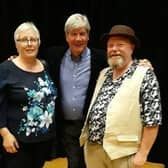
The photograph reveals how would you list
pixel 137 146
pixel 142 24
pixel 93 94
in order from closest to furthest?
1. pixel 137 146
2. pixel 93 94
3. pixel 142 24

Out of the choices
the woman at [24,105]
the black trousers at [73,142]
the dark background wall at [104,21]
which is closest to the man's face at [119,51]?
the woman at [24,105]

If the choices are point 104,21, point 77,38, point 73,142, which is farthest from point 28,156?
point 104,21

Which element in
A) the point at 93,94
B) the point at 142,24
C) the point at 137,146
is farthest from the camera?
the point at 142,24

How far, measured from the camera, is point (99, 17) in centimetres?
468

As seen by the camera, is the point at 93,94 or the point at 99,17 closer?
the point at 93,94

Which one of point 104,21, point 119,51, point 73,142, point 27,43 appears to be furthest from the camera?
point 104,21

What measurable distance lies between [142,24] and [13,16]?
1.17 m

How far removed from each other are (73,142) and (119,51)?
770mm

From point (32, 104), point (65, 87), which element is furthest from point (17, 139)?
point (65, 87)

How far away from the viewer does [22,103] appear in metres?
2.92

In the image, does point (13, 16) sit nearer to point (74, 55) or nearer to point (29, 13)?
point (29, 13)

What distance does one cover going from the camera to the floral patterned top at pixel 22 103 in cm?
292

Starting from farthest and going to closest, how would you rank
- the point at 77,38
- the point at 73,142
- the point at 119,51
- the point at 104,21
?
the point at 104,21 < the point at 73,142 < the point at 77,38 < the point at 119,51

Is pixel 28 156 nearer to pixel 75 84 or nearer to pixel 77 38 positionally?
pixel 75 84
